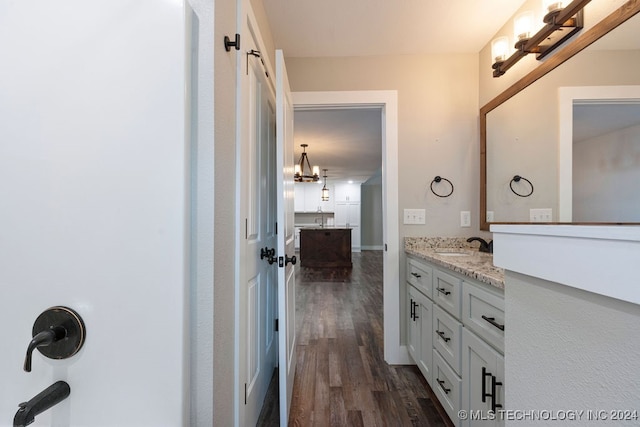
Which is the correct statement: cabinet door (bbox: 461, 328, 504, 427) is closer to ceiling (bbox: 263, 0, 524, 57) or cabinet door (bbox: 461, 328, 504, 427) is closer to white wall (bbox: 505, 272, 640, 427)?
white wall (bbox: 505, 272, 640, 427)

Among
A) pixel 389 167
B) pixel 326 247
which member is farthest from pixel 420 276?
pixel 326 247

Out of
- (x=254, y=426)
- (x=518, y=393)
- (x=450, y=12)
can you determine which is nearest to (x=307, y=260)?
(x=254, y=426)

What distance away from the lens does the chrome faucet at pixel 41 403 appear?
55cm

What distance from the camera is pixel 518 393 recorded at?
617mm

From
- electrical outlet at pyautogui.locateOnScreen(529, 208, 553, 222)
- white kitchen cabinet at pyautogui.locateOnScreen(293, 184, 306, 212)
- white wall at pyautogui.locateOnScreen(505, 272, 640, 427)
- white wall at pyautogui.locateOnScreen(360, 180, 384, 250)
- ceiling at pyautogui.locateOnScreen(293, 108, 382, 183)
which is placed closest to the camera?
white wall at pyautogui.locateOnScreen(505, 272, 640, 427)

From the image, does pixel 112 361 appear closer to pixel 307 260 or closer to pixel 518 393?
pixel 518 393

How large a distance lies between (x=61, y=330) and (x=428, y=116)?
2.37m

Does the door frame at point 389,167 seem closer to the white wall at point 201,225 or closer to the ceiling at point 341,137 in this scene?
the ceiling at point 341,137

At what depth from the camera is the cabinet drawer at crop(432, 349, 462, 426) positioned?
129 centimetres

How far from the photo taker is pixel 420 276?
5.93 feet

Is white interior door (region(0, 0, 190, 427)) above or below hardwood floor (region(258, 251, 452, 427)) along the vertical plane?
above

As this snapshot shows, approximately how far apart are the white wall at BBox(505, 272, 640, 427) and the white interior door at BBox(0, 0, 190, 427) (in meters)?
0.84

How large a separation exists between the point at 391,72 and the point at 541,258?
79.7 inches

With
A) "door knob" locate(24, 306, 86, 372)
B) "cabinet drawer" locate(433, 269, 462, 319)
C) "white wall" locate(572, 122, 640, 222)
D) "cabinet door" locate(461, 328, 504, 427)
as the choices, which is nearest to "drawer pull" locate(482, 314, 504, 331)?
"cabinet door" locate(461, 328, 504, 427)
